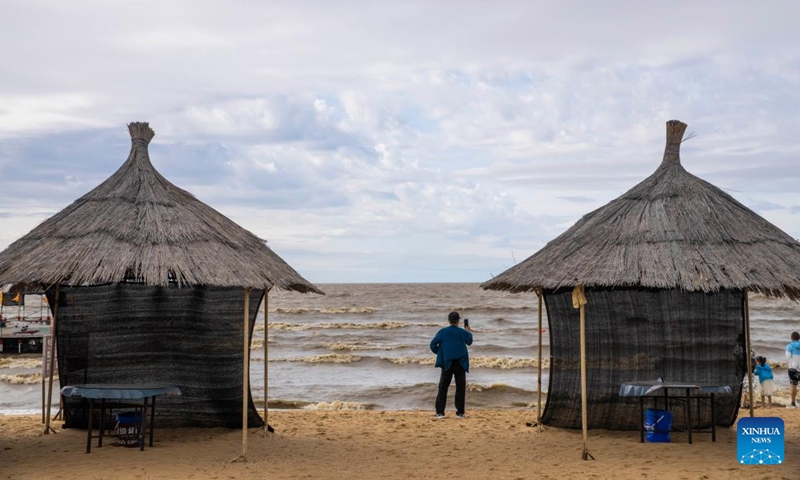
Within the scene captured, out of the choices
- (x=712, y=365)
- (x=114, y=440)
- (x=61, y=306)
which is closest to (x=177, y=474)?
(x=114, y=440)

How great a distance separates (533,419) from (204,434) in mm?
4277

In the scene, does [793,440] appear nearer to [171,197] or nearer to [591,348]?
[591,348]

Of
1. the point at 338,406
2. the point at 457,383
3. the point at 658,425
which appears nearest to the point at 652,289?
the point at 658,425

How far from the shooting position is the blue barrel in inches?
351

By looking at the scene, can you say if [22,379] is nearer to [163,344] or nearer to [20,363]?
[20,363]

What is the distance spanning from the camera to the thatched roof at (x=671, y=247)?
8156mm

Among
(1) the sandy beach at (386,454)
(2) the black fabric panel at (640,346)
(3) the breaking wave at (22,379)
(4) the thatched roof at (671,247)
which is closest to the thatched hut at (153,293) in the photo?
(1) the sandy beach at (386,454)

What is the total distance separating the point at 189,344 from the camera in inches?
379

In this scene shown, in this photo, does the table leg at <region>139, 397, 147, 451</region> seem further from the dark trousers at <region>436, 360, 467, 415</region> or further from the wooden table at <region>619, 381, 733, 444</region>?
the wooden table at <region>619, 381, 733, 444</region>

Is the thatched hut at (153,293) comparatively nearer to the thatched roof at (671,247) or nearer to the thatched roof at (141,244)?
the thatched roof at (141,244)

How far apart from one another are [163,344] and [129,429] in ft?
3.94

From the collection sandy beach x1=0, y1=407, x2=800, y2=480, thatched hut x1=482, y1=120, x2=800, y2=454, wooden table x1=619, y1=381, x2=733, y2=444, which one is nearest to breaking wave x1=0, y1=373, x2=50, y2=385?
sandy beach x1=0, y1=407, x2=800, y2=480

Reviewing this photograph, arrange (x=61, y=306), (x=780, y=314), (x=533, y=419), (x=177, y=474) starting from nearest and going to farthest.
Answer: (x=177, y=474) < (x=61, y=306) < (x=533, y=419) < (x=780, y=314)

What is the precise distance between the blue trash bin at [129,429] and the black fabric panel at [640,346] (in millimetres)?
4713
